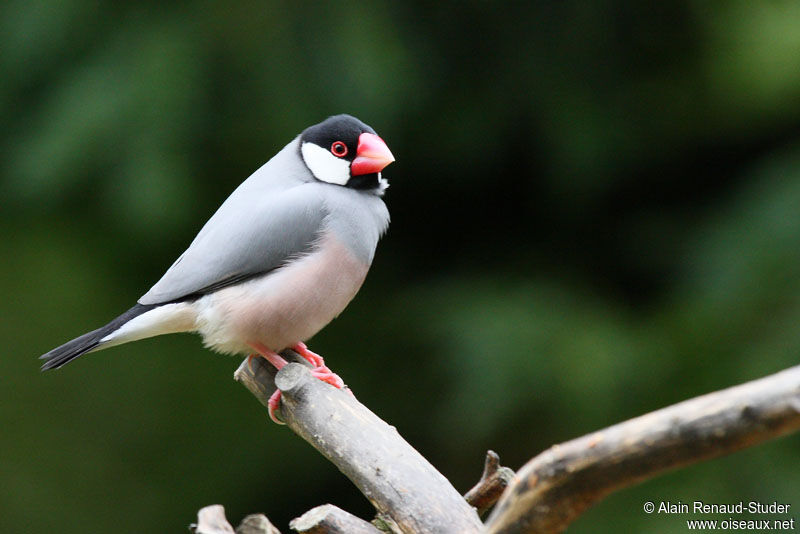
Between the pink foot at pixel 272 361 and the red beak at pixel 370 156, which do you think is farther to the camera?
the red beak at pixel 370 156

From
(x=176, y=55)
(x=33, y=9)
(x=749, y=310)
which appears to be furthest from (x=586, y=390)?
(x=33, y=9)

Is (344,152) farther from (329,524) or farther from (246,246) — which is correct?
(329,524)

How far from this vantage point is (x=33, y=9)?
163 inches

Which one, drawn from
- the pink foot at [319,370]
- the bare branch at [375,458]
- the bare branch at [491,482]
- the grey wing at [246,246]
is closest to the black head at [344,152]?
the grey wing at [246,246]

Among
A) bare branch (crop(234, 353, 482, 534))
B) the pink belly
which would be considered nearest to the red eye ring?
the pink belly

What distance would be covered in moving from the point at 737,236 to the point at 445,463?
168 centimetres

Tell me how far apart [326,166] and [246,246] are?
414 mm

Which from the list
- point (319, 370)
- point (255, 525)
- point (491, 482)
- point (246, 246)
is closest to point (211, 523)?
point (255, 525)

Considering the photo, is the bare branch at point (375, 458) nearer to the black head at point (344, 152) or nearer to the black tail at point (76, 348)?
the black tail at point (76, 348)

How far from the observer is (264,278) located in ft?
9.21

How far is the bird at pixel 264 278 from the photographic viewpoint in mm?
2768

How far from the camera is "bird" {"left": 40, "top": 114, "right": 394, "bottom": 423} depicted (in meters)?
2.77

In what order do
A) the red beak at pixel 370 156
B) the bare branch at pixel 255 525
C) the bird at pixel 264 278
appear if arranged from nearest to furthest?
1. the bare branch at pixel 255 525
2. the bird at pixel 264 278
3. the red beak at pixel 370 156

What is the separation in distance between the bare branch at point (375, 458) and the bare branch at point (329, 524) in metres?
0.08
